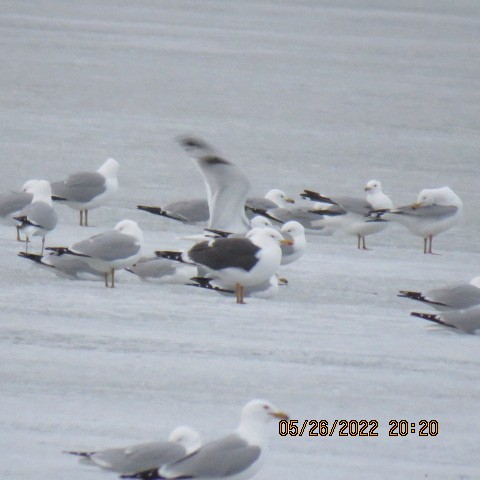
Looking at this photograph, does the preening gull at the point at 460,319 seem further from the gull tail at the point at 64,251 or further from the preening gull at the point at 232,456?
the preening gull at the point at 232,456

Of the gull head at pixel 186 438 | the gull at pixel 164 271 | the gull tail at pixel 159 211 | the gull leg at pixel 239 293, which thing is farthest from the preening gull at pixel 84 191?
the gull head at pixel 186 438

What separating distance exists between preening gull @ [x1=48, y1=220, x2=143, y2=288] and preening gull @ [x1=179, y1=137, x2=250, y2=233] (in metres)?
0.76

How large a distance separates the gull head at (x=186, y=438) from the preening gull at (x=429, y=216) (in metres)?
4.45

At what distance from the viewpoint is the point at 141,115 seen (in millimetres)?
13750

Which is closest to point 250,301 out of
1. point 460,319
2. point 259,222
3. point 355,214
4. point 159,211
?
point 460,319

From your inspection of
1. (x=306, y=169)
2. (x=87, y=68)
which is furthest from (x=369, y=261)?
(x=87, y=68)

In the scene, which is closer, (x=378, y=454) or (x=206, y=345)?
(x=378, y=454)

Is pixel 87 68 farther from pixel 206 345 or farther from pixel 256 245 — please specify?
pixel 206 345

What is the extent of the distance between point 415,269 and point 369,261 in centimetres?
34

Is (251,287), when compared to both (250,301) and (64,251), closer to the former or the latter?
(250,301)

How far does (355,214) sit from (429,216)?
1.59 ft

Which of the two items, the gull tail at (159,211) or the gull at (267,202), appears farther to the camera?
the gull at (267,202)

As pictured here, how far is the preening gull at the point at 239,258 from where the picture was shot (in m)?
6.86

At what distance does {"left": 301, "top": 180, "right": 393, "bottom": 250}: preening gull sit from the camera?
28.7ft
